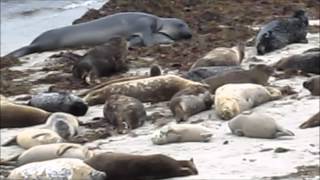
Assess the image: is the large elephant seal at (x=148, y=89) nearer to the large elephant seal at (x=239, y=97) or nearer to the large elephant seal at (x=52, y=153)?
the large elephant seal at (x=239, y=97)

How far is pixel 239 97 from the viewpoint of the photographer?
26.3ft

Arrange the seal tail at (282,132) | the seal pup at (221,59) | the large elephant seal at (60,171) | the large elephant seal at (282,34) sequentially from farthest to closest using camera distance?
the large elephant seal at (282,34)
the seal pup at (221,59)
the seal tail at (282,132)
the large elephant seal at (60,171)

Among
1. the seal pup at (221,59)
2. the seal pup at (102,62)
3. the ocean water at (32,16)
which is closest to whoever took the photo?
the seal pup at (221,59)

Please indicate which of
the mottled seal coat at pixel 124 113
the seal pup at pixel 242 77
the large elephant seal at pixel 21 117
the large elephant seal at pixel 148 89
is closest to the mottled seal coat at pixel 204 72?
the seal pup at pixel 242 77

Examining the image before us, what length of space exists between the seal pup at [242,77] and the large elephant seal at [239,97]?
294 millimetres

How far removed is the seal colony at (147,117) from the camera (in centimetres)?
586

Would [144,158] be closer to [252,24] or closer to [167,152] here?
[167,152]

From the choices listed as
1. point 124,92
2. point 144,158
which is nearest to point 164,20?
point 124,92

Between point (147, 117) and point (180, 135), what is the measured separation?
3.80 feet

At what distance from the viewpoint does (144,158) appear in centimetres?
588

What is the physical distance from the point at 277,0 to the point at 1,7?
4.26 metres

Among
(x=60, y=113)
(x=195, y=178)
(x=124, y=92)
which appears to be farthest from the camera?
(x=124, y=92)

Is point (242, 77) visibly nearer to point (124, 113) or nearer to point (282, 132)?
point (124, 113)

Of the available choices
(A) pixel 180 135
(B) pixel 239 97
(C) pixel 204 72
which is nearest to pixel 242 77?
(C) pixel 204 72
